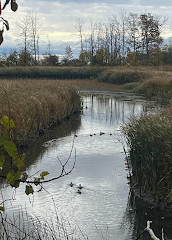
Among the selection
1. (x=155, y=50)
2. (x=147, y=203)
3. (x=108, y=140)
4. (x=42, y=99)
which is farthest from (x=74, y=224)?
(x=155, y=50)

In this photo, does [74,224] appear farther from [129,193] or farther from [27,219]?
[129,193]

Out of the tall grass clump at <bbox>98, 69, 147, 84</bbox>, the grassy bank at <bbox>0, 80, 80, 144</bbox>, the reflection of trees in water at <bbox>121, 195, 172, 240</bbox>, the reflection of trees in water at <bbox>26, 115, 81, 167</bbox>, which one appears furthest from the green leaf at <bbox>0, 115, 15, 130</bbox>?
the tall grass clump at <bbox>98, 69, 147, 84</bbox>

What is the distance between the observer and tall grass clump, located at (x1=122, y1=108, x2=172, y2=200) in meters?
4.92

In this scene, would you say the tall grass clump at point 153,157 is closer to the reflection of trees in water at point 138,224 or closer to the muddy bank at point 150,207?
the muddy bank at point 150,207

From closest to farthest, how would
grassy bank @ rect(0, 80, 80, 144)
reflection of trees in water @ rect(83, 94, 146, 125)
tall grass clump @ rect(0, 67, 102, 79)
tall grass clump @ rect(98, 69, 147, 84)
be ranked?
1. grassy bank @ rect(0, 80, 80, 144)
2. reflection of trees in water @ rect(83, 94, 146, 125)
3. tall grass clump @ rect(98, 69, 147, 84)
4. tall grass clump @ rect(0, 67, 102, 79)

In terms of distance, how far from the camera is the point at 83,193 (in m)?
5.41

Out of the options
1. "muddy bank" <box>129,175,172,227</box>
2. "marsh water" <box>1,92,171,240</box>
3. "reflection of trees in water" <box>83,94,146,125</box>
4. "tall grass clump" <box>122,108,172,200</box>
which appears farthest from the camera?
"reflection of trees in water" <box>83,94,146,125</box>

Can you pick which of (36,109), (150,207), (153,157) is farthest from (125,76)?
(150,207)

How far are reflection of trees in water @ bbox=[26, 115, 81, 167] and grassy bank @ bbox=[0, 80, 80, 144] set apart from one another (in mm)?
186

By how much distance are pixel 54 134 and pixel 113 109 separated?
16.2ft

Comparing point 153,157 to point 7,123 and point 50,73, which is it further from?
point 50,73

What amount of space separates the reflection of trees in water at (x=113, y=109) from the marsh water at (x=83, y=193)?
2.28 meters

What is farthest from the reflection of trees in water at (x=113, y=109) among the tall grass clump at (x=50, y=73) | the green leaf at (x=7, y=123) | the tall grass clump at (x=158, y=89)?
the tall grass clump at (x=50, y=73)

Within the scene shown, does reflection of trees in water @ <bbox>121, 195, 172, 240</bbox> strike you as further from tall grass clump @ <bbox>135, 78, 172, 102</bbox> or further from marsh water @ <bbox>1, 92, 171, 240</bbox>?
tall grass clump @ <bbox>135, 78, 172, 102</bbox>
